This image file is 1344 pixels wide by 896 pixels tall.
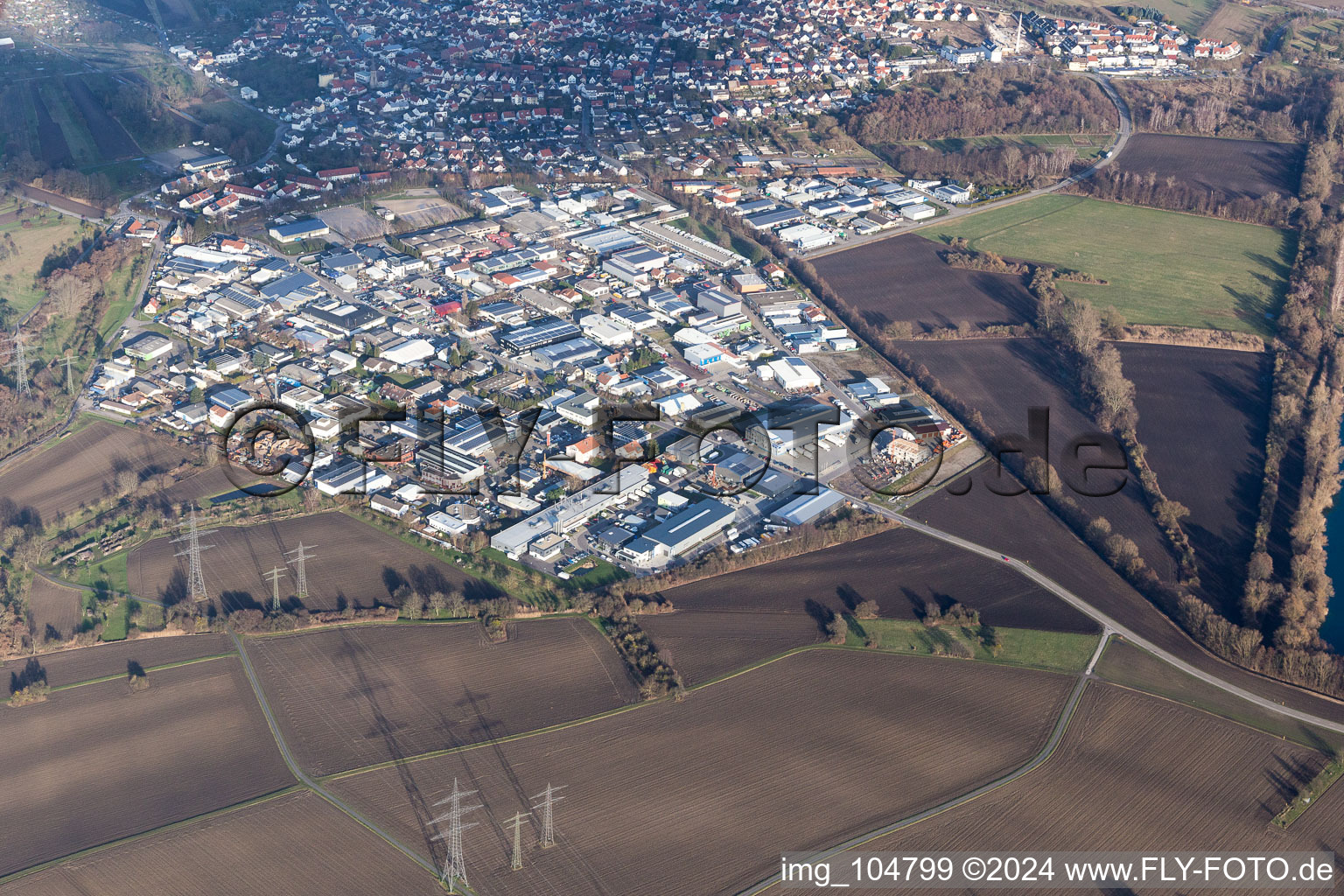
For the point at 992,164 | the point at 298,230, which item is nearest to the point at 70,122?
the point at 298,230

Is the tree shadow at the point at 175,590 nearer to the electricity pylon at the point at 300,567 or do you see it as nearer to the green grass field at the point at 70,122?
the electricity pylon at the point at 300,567

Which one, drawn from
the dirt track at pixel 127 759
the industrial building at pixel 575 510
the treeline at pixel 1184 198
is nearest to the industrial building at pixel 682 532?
the industrial building at pixel 575 510

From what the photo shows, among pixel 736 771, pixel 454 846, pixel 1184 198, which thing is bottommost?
pixel 736 771

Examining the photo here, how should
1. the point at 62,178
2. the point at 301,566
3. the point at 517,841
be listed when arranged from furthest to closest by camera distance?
the point at 62,178 < the point at 301,566 < the point at 517,841

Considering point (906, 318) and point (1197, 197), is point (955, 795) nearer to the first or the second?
point (906, 318)

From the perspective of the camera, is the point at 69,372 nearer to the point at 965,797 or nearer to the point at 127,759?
the point at 127,759

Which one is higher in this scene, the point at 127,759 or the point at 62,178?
the point at 62,178
